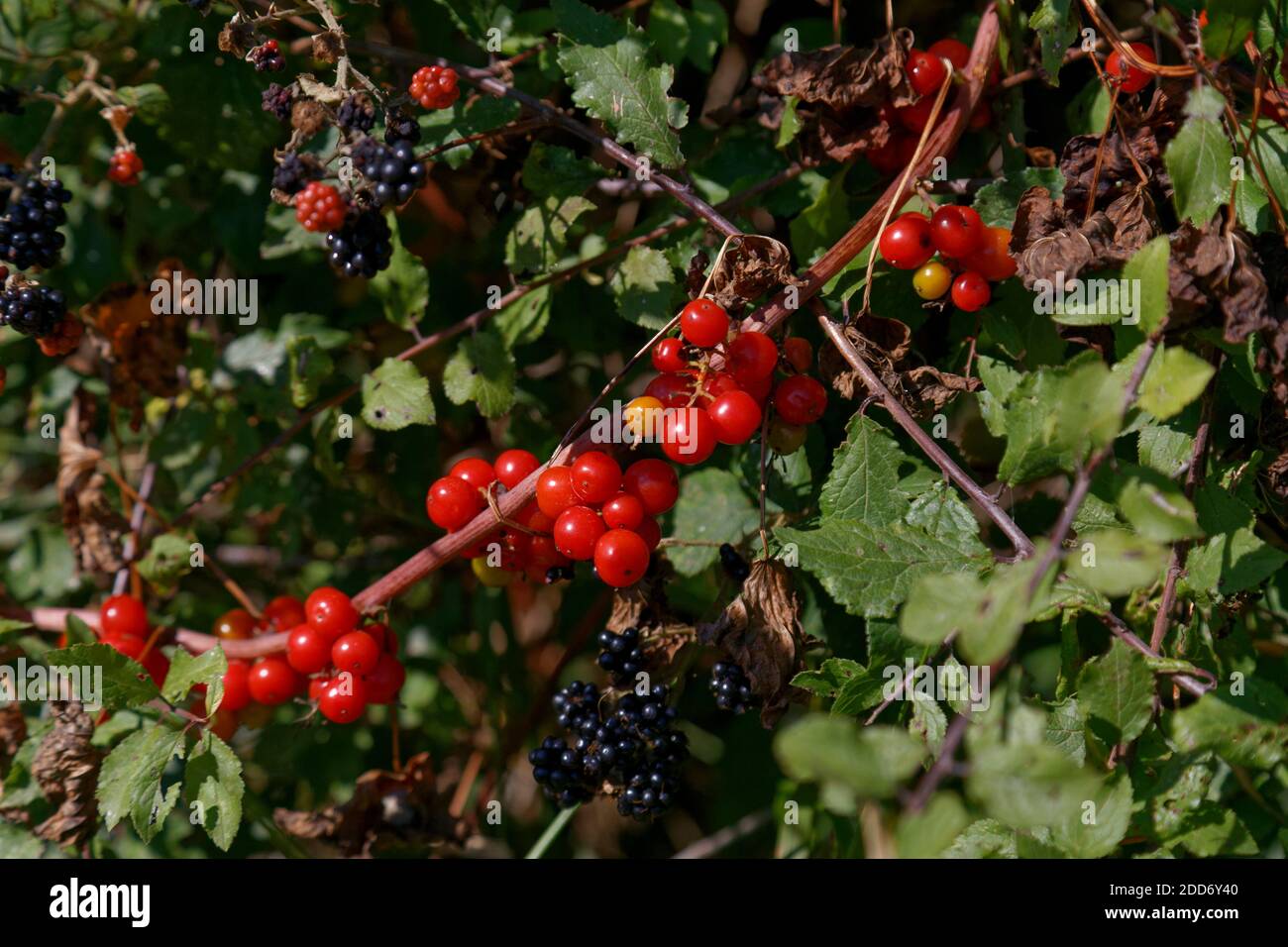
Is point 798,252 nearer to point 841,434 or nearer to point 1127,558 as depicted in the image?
point 841,434

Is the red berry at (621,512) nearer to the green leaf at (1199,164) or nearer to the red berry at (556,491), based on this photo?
the red berry at (556,491)

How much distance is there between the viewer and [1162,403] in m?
1.52

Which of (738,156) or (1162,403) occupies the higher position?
(738,156)

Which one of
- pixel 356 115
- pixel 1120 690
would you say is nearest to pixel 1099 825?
pixel 1120 690

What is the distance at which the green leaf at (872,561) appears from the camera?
184 centimetres

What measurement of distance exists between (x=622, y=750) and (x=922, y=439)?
33.2 inches

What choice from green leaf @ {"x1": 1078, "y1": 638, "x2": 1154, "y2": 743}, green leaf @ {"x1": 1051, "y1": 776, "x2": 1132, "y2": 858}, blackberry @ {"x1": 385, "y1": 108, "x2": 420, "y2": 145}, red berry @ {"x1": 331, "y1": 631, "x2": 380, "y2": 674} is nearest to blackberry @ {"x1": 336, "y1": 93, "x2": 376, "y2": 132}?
blackberry @ {"x1": 385, "y1": 108, "x2": 420, "y2": 145}

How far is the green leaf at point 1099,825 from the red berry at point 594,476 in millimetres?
948

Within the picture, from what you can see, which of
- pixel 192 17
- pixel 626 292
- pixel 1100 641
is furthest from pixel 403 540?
pixel 1100 641

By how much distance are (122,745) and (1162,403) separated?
6.90 ft

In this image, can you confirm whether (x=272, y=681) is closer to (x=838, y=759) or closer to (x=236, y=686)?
(x=236, y=686)

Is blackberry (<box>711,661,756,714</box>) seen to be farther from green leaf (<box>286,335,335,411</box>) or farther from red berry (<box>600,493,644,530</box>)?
green leaf (<box>286,335,335,411</box>)

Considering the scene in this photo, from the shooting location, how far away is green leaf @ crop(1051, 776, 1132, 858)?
1.67 meters
